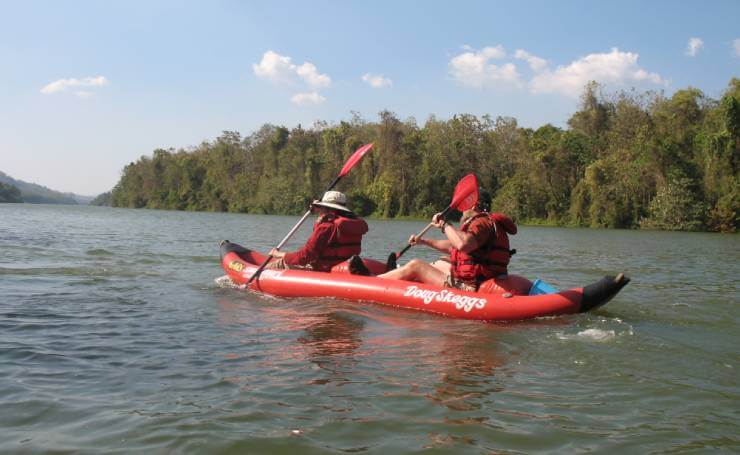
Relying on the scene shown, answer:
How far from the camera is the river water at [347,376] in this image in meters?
3.00

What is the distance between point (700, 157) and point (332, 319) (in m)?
32.9

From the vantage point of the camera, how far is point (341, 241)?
7.52 metres

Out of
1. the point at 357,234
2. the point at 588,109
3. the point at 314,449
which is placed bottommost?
the point at 314,449

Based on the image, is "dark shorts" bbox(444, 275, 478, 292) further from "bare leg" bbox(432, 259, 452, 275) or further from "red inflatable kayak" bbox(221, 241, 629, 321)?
"bare leg" bbox(432, 259, 452, 275)

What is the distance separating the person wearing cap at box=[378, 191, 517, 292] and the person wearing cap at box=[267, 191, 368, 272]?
101cm

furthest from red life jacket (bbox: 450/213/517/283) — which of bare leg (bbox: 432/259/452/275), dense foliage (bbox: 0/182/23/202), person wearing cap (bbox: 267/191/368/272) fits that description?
dense foliage (bbox: 0/182/23/202)

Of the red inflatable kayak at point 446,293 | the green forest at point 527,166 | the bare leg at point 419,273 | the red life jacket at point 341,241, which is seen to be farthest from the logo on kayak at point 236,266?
the green forest at point 527,166

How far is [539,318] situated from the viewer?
19.2ft

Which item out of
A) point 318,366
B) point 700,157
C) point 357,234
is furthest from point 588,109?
point 318,366

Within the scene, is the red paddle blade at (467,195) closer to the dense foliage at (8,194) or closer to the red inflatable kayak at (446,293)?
the red inflatable kayak at (446,293)

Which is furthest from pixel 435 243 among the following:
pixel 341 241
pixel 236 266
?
pixel 236 266

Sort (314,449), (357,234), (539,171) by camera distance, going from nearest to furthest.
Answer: (314,449) → (357,234) → (539,171)

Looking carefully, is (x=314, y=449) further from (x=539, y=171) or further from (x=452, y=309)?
(x=539, y=171)

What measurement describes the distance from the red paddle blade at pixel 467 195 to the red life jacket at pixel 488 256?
268 mm
